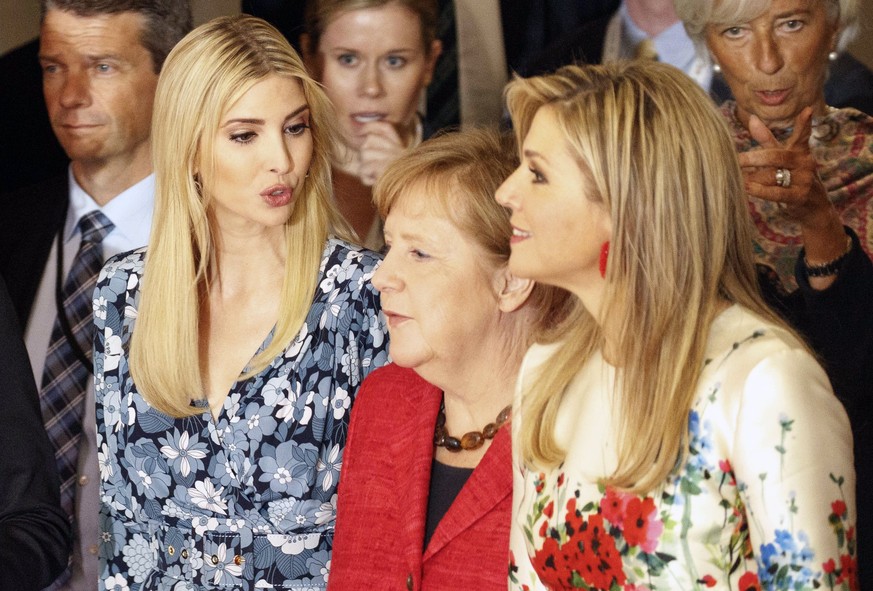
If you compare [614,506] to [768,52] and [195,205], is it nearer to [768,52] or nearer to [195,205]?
[195,205]

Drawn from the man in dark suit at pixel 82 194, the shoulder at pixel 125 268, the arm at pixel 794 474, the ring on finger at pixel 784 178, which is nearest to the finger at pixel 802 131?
the ring on finger at pixel 784 178

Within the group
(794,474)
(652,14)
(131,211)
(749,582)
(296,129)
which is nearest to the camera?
(794,474)

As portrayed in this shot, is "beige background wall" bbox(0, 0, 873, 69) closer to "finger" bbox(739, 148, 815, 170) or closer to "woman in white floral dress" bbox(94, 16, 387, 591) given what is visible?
"woman in white floral dress" bbox(94, 16, 387, 591)

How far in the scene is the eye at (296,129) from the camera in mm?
2435

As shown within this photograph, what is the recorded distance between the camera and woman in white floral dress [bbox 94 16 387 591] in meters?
2.34

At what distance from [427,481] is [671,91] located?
0.86 m

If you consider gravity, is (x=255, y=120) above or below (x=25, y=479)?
above

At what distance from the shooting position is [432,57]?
10.6 ft

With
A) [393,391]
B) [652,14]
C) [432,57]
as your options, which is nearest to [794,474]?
[393,391]

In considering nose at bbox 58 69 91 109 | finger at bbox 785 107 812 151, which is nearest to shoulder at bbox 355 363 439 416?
finger at bbox 785 107 812 151

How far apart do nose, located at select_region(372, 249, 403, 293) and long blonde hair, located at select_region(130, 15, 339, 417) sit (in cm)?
41

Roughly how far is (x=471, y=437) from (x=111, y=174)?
1.70 m

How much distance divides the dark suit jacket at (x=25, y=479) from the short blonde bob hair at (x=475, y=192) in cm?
71

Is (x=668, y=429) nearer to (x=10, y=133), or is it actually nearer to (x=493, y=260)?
(x=493, y=260)
